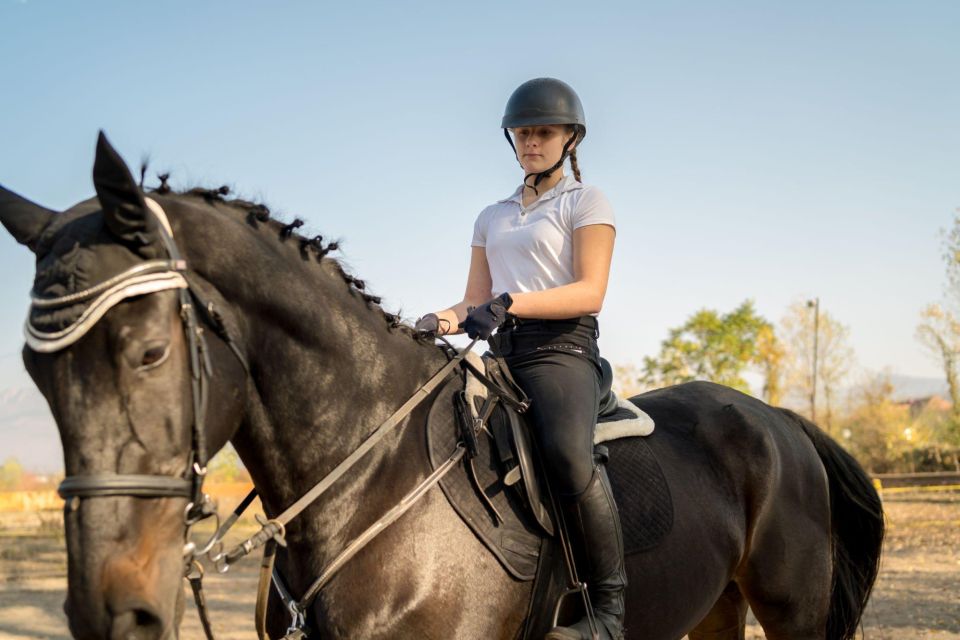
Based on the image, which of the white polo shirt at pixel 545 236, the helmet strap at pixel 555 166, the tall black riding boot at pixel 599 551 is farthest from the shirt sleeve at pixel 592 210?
the tall black riding boot at pixel 599 551

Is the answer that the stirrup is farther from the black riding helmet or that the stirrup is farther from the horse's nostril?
the black riding helmet

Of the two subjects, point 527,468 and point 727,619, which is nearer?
point 527,468

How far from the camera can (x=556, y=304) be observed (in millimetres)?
3348

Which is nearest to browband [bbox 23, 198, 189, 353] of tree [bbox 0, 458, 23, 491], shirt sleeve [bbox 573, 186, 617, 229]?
shirt sleeve [bbox 573, 186, 617, 229]

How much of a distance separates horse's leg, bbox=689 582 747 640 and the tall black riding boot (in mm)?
1857

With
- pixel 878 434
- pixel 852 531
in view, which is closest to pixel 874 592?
pixel 852 531

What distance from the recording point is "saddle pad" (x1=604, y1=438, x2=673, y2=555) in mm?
3680

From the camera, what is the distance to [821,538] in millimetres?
4746

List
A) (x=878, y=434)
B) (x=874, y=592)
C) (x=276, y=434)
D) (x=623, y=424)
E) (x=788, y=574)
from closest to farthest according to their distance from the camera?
(x=276, y=434), (x=623, y=424), (x=788, y=574), (x=874, y=592), (x=878, y=434)

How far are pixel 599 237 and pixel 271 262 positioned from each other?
1355 mm

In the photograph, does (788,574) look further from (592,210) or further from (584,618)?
(592,210)

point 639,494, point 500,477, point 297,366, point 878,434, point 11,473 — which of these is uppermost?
point 297,366

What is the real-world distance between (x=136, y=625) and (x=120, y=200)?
3.66 feet

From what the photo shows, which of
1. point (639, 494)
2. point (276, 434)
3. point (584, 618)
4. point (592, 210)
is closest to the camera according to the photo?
point (276, 434)
